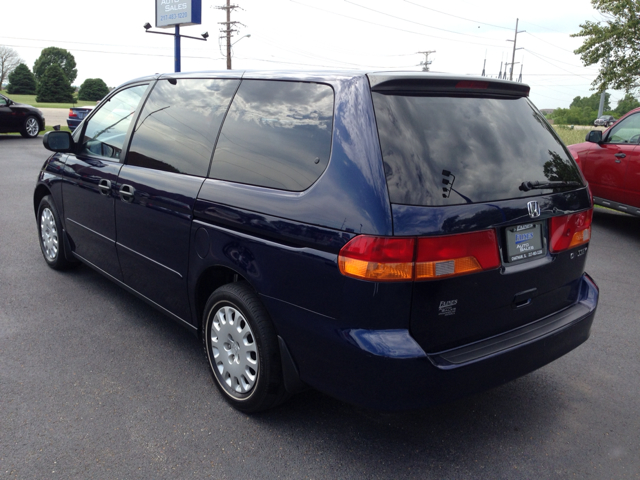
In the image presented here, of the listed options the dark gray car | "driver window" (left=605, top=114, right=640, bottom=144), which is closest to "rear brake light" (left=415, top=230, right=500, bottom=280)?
"driver window" (left=605, top=114, right=640, bottom=144)

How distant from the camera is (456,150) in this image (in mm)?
2453

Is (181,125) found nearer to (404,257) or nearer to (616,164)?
(404,257)

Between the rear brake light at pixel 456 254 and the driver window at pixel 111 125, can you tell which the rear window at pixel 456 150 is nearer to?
the rear brake light at pixel 456 254

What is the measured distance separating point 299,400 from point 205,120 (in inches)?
68.0

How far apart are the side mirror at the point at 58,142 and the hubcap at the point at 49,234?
82 cm

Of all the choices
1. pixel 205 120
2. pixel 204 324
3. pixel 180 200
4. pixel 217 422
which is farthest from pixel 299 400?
pixel 205 120

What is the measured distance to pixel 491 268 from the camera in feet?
7.99

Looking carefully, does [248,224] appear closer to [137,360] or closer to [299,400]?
[299,400]

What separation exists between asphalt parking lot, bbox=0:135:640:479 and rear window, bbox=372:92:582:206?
127 centimetres

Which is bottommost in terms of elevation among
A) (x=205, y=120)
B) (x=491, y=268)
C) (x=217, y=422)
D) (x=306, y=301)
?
(x=217, y=422)

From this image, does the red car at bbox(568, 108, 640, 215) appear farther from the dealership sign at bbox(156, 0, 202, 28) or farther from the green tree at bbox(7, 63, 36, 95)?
the green tree at bbox(7, 63, 36, 95)

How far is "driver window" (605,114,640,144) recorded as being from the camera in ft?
24.2

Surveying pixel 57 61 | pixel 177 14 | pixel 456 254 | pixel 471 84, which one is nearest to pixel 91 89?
pixel 57 61

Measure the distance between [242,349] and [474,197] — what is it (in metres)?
1.43
